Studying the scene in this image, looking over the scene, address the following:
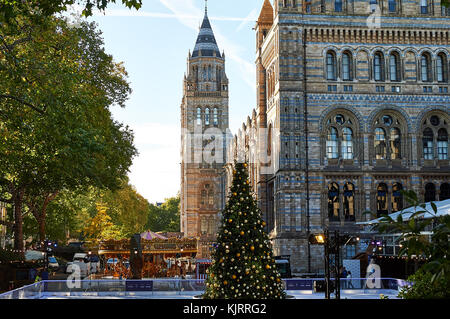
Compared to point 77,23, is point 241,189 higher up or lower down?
lower down

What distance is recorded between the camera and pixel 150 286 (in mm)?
25250

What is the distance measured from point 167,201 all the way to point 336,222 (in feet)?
294

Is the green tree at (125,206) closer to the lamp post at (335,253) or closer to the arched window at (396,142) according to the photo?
the arched window at (396,142)

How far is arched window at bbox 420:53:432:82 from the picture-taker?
40.6 m

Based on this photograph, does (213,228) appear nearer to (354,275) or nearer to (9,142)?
(354,275)

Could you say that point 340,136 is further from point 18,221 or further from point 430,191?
point 18,221

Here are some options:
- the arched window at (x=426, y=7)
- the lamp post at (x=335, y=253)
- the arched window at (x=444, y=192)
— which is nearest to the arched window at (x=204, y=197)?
the arched window at (x=444, y=192)

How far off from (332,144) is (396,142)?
4439 mm

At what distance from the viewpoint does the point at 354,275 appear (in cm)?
3025

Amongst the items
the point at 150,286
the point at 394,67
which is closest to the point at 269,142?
the point at 394,67

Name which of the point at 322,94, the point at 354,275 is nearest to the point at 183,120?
the point at 322,94

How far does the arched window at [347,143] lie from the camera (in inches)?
1569

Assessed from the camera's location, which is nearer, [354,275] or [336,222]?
[354,275]

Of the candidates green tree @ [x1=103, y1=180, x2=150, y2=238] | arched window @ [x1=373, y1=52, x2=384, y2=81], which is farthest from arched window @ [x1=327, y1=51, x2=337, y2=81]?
green tree @ [x1=103, y1=180, x2=150, y2=238]
